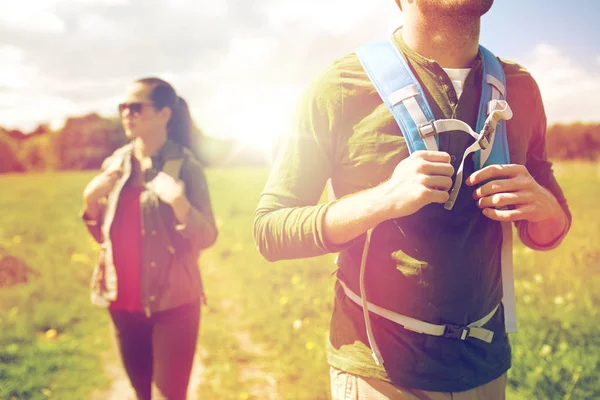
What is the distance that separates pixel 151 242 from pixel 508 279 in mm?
2122

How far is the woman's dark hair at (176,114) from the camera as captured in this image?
306 centimetres

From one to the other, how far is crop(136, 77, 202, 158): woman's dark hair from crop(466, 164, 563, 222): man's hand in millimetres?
2320

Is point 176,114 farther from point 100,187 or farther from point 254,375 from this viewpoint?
point 254,375

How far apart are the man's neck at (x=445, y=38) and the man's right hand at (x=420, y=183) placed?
0.43 m

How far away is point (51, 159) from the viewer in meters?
62.3

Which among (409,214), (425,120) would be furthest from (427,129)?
(409,214)

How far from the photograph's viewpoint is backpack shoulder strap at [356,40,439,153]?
131cm

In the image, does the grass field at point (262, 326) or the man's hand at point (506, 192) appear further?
the grass field at point (262, 326)

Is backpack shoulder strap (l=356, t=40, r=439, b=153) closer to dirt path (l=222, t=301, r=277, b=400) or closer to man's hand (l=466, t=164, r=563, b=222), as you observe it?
man's hand (l=466, t=164, r=563, b=222)

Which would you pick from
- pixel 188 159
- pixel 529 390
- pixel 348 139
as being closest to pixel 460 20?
pixel 348 139

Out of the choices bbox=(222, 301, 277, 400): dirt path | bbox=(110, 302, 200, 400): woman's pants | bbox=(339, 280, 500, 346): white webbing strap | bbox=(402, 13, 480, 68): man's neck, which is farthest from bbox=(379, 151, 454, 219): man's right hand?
bbox=(222, 301, 277, 400): dirt path

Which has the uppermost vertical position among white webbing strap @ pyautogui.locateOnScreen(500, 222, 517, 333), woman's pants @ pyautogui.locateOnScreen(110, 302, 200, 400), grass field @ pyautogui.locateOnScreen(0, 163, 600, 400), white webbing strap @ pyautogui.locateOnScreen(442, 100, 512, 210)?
white webbing strap @ pyautogui.locateOnScreen(442, 100, 512, 210)

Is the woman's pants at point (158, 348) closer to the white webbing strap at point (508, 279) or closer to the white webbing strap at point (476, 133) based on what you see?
the white webbing strap at point (508, 279)

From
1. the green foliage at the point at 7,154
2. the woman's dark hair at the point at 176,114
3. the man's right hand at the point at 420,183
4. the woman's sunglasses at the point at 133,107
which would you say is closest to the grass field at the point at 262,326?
the woman's dark hair at the point at 176,114
